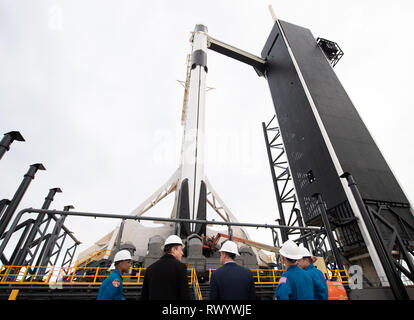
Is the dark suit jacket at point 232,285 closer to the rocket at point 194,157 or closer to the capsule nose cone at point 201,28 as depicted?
the rocket at point 194,157

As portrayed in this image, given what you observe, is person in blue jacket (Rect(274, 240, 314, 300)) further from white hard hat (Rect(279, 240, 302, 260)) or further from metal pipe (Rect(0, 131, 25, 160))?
metal pipe (Rect(0, 131, 25, 160))

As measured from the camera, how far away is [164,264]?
280 cm

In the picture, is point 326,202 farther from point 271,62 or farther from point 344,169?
point 271,62

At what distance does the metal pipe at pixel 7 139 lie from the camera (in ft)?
22.2

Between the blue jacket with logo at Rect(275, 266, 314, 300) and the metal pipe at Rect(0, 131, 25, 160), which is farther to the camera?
the metal pipe at Rect(0, 131, 25, 160)

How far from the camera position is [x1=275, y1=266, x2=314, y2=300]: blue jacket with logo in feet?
8.83

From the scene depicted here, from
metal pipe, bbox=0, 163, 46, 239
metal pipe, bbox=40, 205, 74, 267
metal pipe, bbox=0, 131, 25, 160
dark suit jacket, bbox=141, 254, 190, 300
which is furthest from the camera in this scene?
metal pipe, bbox=40, 205, 74, 267

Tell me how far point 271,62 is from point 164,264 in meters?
24.9

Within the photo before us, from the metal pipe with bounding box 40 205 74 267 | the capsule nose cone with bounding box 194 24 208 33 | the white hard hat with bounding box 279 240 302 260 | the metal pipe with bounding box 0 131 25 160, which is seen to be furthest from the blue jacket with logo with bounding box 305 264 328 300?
the capsule nose cone with bounding box 194 24 208 33

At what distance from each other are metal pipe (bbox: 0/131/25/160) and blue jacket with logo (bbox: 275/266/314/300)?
8412mm

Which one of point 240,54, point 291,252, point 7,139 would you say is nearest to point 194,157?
point 7,139

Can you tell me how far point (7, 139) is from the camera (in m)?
6.86
